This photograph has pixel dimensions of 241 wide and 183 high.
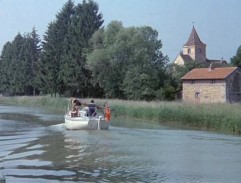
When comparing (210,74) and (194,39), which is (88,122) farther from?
(194,39)

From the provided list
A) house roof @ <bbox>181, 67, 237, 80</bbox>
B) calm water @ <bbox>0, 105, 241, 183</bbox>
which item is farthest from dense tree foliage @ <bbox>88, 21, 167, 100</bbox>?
calm water @ <bbox>0, 105, 241, 183</bbox>

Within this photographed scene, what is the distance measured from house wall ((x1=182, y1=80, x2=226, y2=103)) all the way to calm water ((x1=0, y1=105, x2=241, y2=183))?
33.4m

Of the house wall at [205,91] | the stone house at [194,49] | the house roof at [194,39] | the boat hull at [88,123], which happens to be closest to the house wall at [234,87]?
the house wall at [205,91]

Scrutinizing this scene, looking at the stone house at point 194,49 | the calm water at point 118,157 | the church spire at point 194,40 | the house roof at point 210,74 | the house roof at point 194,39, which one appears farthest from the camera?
the house roof at point 194,39

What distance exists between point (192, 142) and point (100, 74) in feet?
153

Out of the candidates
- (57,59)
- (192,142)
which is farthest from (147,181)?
(57,59)

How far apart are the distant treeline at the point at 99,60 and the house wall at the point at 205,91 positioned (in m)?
3.79

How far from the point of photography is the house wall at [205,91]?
62688 millimetres

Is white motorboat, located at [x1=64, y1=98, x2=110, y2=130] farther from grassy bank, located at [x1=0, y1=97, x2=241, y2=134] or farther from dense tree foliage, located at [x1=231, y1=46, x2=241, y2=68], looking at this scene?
dense tree foliage, located at [x1=231, y1=46, x2=241, y2=68]

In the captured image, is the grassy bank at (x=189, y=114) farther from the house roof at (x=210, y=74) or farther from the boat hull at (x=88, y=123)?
the house roof at (x=210, y=74)

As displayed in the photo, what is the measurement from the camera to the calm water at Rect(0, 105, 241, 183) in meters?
15.2

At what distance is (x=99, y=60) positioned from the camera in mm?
69500

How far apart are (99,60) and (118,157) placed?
50734 millimetres

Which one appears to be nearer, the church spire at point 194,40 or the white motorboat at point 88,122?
the white motorboat at point 88,122
